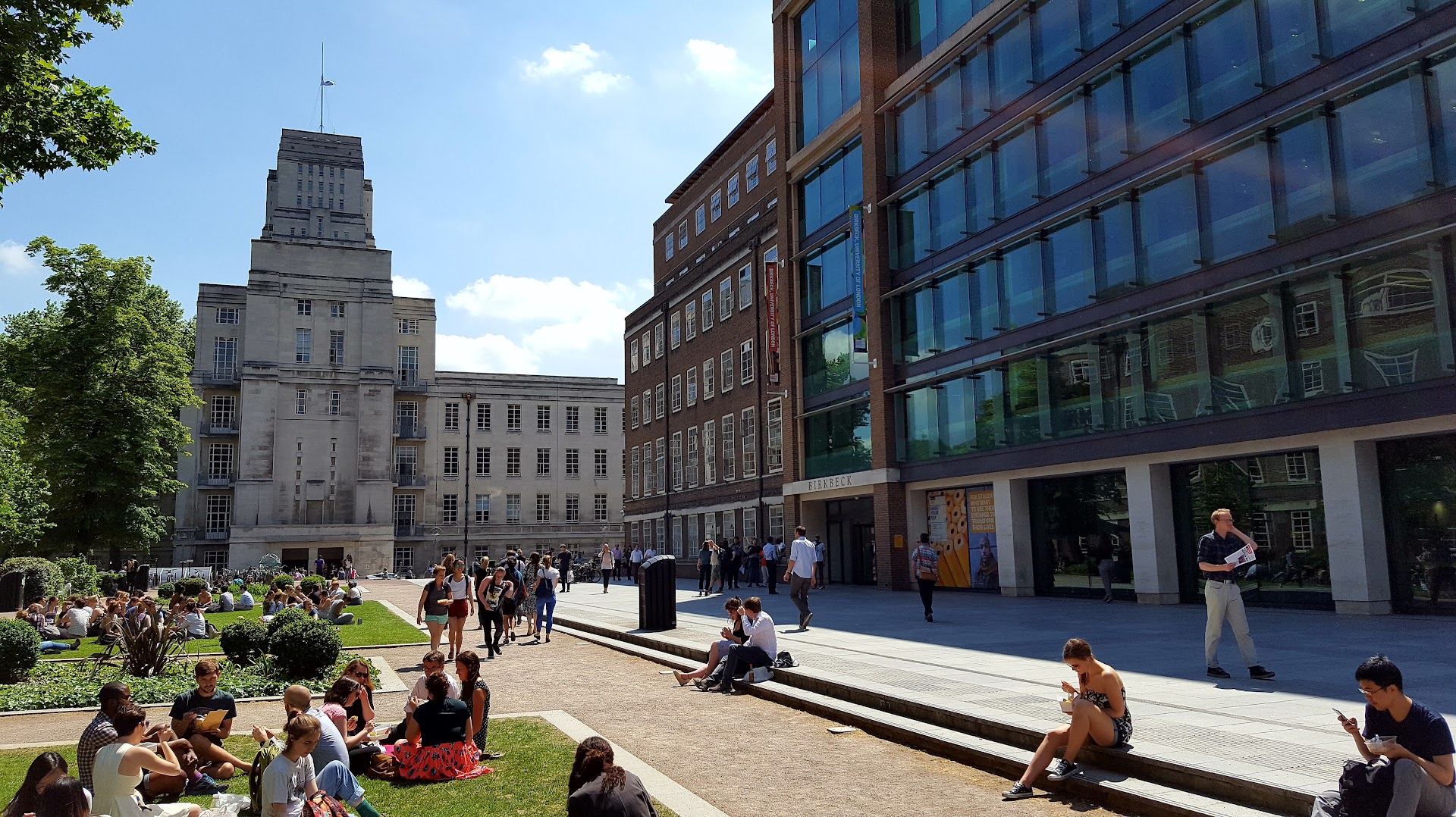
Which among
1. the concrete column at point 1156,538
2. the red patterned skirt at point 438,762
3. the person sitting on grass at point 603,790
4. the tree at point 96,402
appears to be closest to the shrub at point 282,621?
the red patterned skirt at point 438,762

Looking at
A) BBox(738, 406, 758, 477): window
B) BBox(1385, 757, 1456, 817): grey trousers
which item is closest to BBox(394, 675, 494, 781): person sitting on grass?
BBox(1385, 757, 1456, 817): grey trousers

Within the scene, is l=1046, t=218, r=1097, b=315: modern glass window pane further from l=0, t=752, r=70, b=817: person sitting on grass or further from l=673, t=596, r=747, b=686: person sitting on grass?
l=0, t=752, r=70, b=817: person sitting on grass

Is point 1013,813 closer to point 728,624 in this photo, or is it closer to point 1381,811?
point 1381,811

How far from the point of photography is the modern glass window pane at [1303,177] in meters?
18.5

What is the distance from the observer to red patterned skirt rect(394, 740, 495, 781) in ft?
28.7

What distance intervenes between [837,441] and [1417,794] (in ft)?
94.6

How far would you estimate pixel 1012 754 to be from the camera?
8.53 metres

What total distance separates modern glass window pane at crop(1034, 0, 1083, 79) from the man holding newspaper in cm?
1695

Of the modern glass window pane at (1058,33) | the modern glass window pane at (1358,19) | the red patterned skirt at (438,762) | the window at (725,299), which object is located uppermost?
the modern glass window pane at (1058,33)

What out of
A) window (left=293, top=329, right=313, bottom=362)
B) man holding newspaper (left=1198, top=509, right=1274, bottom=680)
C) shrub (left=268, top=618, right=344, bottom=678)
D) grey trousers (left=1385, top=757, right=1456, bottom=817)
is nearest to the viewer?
grey trousers (left=1385, top=757, right=1456, bottom=817)

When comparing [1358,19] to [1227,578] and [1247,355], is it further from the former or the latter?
[1227,578]

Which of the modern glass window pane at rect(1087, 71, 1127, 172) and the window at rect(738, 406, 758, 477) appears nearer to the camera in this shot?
the modern glass window pane at rect(1087, 71, 1127, 172)

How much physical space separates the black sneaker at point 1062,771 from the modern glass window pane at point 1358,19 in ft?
51.6

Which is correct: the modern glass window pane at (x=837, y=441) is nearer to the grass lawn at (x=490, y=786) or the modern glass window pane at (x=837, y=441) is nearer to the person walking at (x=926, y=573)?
the person walking at (x=926, y=573)
